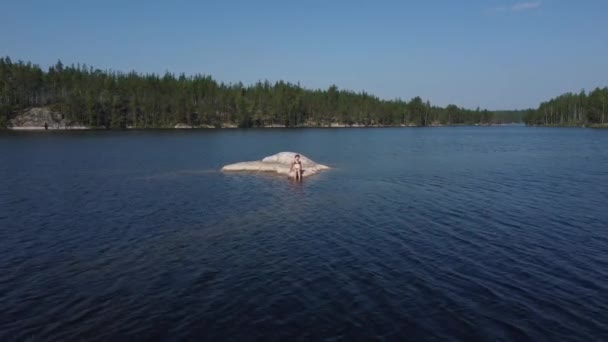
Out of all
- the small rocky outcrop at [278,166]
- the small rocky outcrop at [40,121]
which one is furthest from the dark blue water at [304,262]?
the small rocky outcrop at [40,121]

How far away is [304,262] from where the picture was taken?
2278 centimetres

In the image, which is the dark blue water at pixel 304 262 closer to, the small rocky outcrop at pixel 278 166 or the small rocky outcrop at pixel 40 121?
the small rocky outcrop at pixel 278 166

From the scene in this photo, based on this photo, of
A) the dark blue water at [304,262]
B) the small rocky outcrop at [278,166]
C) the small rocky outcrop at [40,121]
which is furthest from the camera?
the small rocky outcrop at [40,121]

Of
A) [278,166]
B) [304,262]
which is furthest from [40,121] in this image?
[304,262]

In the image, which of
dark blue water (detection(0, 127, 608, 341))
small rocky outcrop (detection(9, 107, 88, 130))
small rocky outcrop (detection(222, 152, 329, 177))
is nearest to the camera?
dark blue water (detection(0, 127, 608, 341))

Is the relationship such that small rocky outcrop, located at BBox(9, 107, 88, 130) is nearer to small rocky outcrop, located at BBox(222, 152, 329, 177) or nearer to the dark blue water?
small rocky outcrop, located at BBox(222, 152, 329, 177)

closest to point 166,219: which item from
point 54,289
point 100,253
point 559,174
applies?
point 100,253

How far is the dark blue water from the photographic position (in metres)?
15.8

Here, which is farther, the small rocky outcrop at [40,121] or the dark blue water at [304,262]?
the small rocky outcrop at [40,121]

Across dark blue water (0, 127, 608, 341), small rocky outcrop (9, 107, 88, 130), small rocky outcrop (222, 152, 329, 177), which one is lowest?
dark blue water (0, 127, 608, 341)

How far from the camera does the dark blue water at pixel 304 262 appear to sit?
1584 centimetres

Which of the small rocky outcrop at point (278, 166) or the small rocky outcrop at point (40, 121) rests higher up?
the small rocky outcrop at point (40, 121)

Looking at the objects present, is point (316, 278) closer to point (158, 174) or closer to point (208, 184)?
point (208, 184)

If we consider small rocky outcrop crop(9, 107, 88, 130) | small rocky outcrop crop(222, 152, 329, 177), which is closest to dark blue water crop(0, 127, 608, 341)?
small rocky outcrop crop(222, 152, 329, 177)
